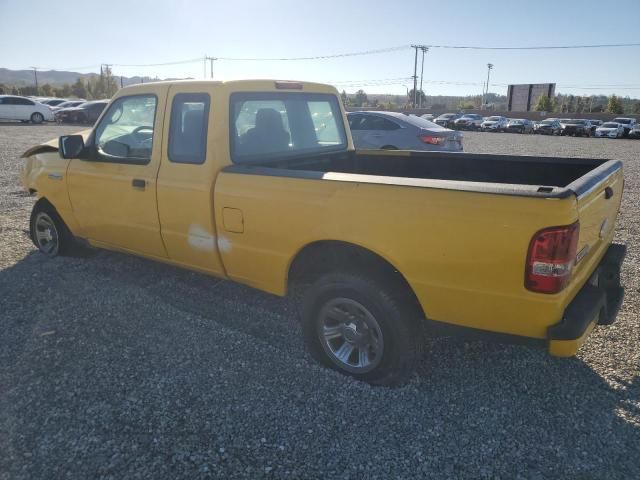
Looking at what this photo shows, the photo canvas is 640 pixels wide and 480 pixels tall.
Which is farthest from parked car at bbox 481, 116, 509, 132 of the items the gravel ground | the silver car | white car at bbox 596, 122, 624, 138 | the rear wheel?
the gravel ground

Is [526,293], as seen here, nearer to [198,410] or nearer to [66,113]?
[198,410]

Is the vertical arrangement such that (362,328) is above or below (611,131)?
below

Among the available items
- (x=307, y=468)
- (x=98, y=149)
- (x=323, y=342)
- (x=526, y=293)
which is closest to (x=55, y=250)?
(x=98, y=149)

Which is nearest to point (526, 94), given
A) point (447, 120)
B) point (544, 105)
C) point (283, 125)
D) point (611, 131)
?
point (544, 105)

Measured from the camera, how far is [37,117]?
30312mm

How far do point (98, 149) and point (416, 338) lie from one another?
3335 millimetres

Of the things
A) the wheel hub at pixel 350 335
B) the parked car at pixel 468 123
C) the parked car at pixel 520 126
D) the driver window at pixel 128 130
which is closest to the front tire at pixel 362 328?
the wheel hub at pixel 350 335

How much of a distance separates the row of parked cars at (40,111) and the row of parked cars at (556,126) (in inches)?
1037

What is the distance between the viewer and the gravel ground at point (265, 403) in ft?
8.38

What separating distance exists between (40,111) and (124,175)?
102 ft

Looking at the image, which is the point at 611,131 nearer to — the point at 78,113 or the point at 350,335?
the point at 78,113

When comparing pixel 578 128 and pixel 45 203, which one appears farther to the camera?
pixel 578 128

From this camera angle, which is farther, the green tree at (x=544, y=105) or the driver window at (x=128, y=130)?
the green tree at (x=544, y=105)

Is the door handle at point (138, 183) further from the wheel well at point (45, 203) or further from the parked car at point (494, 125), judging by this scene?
the parked car at point (494, 125)
